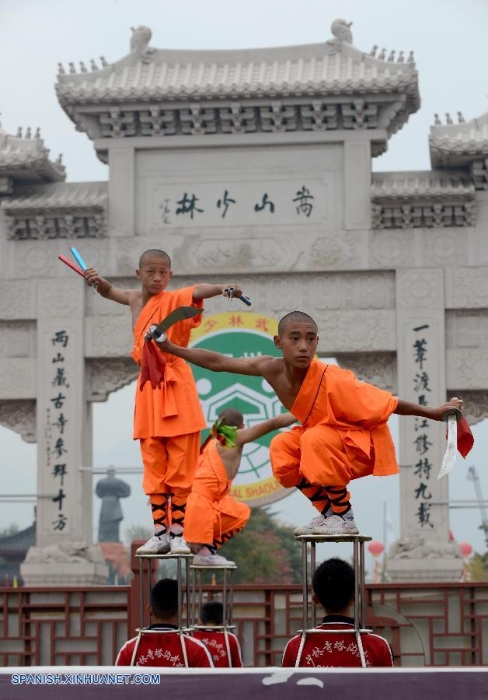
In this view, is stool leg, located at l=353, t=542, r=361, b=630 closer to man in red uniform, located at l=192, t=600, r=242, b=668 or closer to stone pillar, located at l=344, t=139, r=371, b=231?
man in red uniform, located at l=192, t=600, r=242, b=668

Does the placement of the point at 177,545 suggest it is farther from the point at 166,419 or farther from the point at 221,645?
the point at 221,645

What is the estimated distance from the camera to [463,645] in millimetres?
7914

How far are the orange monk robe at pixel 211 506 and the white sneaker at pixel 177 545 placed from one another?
1.33m

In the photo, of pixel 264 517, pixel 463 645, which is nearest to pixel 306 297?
pixel 463 645

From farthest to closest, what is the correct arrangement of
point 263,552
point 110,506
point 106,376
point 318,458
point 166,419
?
point 110,506
point 263,552
point 106,376
point 166,419
point 318,458

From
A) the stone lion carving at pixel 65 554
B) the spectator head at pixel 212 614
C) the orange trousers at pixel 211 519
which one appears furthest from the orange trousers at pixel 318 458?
the stone lion carving at pixel 65 554

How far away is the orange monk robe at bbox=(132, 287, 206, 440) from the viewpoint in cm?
579

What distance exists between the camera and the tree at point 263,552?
32.2 m

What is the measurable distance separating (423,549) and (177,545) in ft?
27.7

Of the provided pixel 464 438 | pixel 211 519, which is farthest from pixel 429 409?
pixel 211 519

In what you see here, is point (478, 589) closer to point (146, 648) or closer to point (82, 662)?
point (82, 662)

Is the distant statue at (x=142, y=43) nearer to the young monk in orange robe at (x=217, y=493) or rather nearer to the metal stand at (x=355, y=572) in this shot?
the young monk in orange robe at (x=217, y=493)

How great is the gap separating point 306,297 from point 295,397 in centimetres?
975

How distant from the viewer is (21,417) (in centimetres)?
1486
